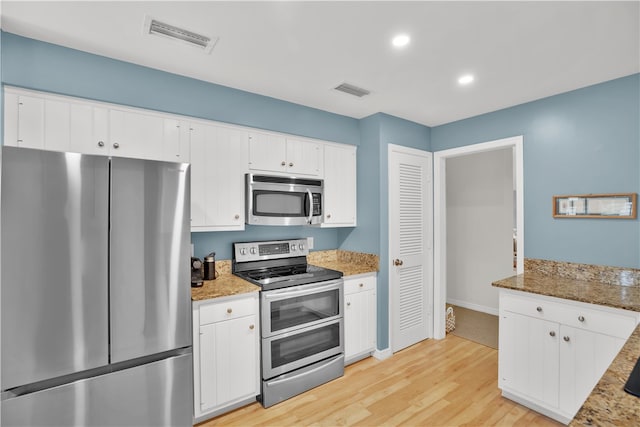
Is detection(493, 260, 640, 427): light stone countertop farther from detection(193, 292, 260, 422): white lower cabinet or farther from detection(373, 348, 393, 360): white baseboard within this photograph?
detection(193, 292, 260, 422): white lower cabinet

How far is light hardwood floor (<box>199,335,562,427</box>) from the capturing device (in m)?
2.28

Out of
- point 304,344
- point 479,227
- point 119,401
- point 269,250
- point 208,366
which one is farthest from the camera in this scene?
point 479,227

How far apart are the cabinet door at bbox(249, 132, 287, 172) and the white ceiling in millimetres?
419

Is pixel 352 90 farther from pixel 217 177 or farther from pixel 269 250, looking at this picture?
pixel 269 250

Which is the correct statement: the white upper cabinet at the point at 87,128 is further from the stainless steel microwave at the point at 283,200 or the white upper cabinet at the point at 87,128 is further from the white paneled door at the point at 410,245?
the white paneled door at the point at 410,245

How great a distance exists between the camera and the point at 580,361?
83.5 inches

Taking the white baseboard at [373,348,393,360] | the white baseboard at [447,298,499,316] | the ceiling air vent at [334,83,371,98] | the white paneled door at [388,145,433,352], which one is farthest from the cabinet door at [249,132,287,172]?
the white baseboard at [447,298,499,316]

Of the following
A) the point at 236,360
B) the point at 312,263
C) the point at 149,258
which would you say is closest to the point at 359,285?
the point at 312,263

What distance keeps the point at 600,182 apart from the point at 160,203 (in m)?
3.39

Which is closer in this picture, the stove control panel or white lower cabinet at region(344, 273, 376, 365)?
the stove control panel

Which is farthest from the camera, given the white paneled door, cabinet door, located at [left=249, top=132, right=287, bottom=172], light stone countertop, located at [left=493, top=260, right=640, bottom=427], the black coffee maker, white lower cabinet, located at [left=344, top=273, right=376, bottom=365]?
the white paneled door

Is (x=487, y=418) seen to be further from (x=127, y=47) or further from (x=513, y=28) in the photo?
(x=127, y=47)

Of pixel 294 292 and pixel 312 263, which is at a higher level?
pixel 312 263

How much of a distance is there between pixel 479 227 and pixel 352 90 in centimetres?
316
